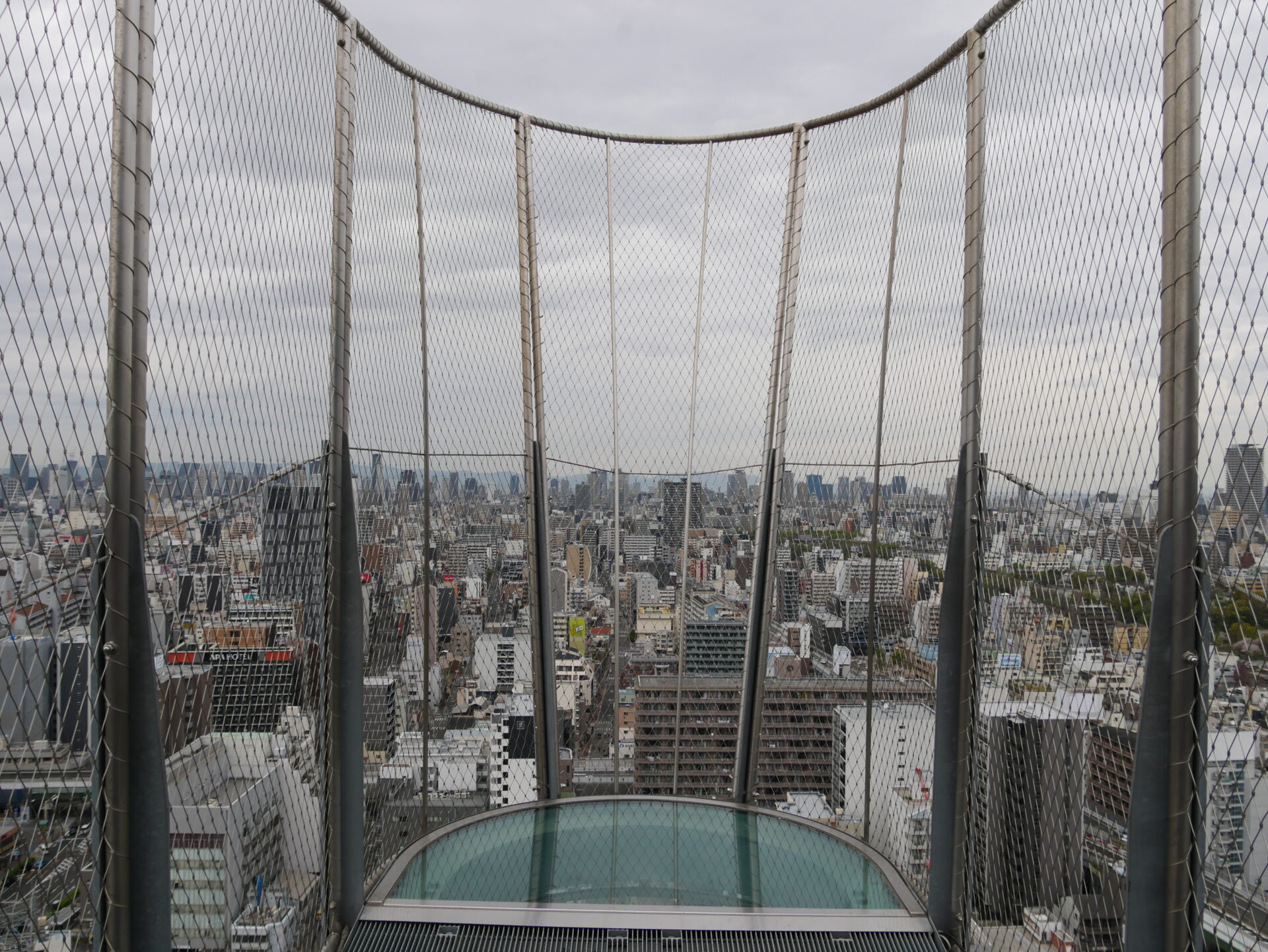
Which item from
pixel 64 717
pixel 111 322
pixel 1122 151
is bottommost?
pixel 64 717

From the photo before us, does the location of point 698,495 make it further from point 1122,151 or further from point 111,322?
point 111,322

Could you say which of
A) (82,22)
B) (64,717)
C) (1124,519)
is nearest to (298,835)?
(64,717)

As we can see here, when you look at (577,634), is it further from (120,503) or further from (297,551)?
(120,503)

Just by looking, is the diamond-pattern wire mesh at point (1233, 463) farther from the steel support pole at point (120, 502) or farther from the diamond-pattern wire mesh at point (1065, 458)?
the steel support pole at point (120, 502)

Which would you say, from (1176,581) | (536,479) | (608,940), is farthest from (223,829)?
(1176,581)

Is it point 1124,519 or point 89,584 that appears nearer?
point 89,584

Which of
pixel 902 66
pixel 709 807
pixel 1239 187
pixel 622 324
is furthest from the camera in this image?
pixel 622 324
